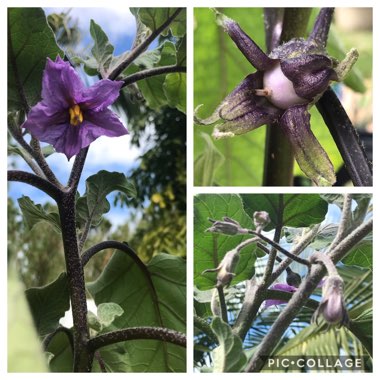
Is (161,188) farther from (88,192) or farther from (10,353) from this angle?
(10,353)

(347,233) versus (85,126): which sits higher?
(85,126)

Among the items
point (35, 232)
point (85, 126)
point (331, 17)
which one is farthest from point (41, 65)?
point (331, 17)

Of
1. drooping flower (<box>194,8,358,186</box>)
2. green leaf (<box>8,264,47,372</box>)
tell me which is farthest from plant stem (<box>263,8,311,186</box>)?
green leaf (<box>8,264,47,372</box>)

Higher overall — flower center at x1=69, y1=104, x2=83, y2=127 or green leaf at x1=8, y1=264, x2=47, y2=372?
flower center at x1=69, y1=104, x2=83, y2=127

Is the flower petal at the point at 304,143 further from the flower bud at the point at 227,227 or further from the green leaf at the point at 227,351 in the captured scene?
the green leaf at the point at 227,351

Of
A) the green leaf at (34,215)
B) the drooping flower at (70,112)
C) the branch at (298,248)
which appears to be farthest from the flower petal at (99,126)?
the branch at (298,248)

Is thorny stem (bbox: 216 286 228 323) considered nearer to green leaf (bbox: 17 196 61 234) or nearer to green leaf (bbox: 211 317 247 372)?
green leaf (bbox: 211 317 247 372)
